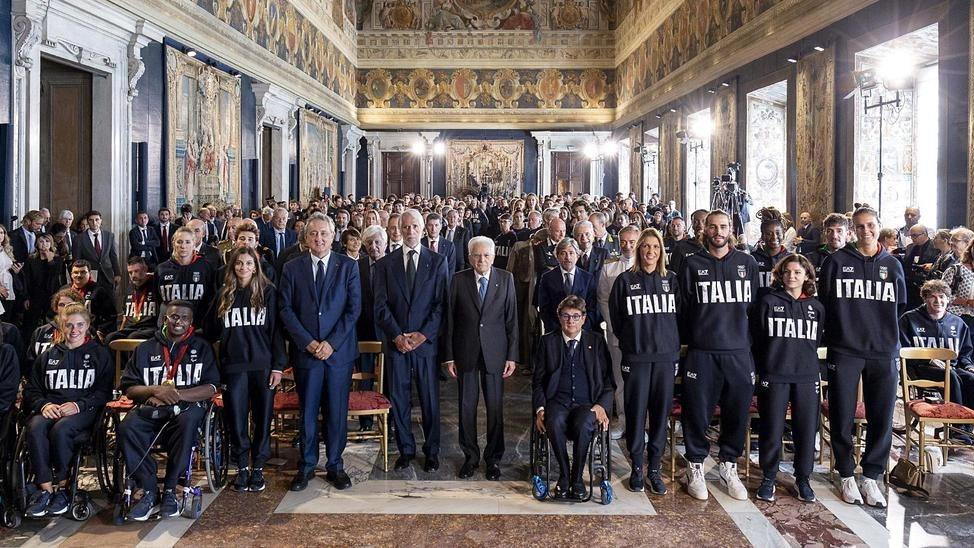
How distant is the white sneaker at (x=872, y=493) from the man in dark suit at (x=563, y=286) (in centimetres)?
220

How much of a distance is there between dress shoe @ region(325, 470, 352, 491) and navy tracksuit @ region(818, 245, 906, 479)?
135 inches

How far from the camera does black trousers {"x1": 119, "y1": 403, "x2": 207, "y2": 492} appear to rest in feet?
15.5

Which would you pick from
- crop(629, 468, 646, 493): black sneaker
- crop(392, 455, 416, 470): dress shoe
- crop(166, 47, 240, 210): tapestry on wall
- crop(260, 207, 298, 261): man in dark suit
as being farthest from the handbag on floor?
crop(166, 47, 240, 210): tapestry on wall

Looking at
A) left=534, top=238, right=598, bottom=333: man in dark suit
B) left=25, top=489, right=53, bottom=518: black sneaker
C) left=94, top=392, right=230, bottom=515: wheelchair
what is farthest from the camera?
left=534, top=238, right=598, bottom=333: man in dark suit

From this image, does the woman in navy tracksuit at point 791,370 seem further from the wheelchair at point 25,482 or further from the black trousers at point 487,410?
the wheelchair at point 25,482

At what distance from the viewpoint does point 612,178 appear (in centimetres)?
3184

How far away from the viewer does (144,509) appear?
4.69 m

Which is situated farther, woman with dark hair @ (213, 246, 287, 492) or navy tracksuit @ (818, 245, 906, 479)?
woman with dark hair @ (213, 246, 287, 492)

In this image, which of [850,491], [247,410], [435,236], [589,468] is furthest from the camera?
[435,236]

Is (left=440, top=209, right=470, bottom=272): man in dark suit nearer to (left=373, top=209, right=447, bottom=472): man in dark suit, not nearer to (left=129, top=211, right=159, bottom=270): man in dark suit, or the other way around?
(left=129, top=211, right=159, bottom=270): man in dark suit

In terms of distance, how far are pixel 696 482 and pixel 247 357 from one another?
3241 millimetres

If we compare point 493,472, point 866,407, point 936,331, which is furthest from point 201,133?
point 866,407

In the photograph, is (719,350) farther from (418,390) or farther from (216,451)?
(216,451)

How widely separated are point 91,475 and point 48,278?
3977mm
